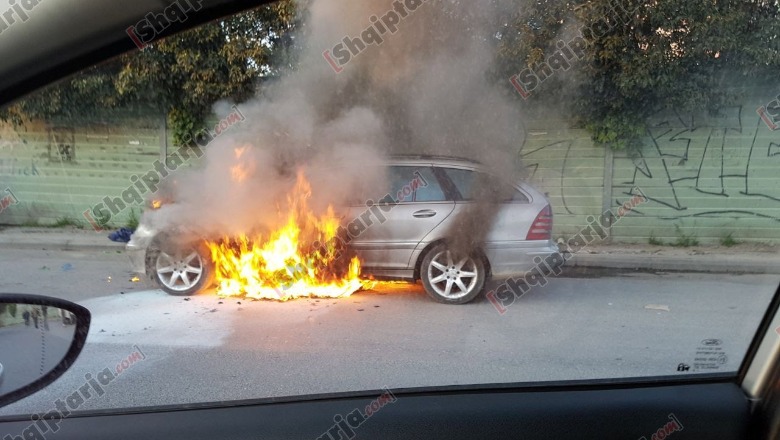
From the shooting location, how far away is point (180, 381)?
2.99 m

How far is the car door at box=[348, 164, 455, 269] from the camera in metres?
3.49

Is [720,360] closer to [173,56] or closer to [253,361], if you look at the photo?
[253,361]

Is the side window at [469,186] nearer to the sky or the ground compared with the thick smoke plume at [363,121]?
nearer to the ground

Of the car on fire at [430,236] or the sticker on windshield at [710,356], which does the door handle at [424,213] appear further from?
the sticker on windshield at [710,356]

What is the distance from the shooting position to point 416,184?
349cm

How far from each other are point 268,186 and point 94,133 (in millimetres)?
954

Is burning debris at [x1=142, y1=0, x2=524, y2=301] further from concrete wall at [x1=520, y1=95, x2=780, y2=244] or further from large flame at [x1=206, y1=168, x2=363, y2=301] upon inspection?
concrete wall at [x1=520, y1=95, x2=780, y2=244]

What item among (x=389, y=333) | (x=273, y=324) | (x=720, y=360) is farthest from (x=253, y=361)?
(x=720, y=360)

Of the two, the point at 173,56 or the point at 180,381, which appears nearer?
the point at 173,56

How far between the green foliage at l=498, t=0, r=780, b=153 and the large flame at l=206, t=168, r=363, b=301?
4.39 ft

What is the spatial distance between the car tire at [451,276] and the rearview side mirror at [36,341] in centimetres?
194

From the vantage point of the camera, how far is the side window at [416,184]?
3.47m

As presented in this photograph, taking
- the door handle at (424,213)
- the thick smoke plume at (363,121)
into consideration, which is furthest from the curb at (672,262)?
the door handle at (424,213)

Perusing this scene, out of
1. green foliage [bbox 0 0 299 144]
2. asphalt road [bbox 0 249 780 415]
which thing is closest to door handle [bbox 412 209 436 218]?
asphalt road [bbox 0 249 780 415]
